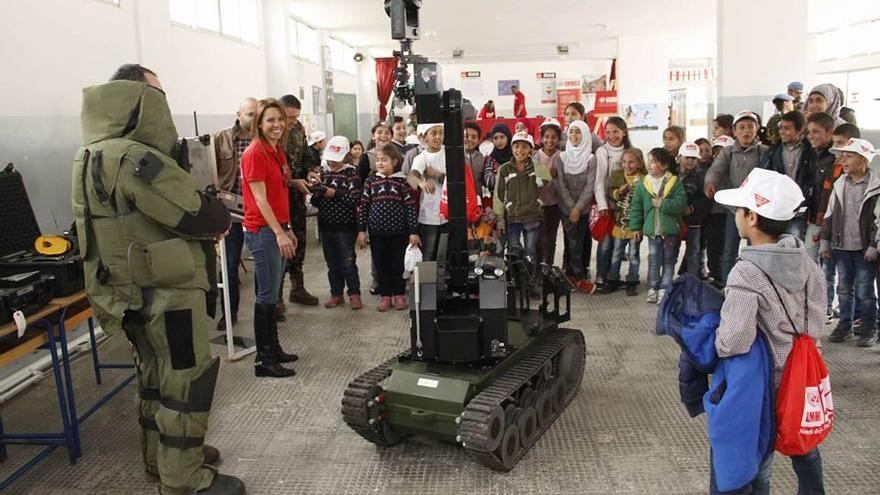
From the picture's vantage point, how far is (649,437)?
3066 millimetres

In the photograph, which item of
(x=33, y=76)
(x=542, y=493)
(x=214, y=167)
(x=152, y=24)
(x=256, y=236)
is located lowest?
(x=542, y=493)

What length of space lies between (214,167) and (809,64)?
15.1 meters

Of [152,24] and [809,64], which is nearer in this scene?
[152,24]

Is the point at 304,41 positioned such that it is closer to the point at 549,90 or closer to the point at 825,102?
the point at 825,102

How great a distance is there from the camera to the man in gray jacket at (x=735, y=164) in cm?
489

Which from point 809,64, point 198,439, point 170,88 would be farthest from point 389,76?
point 198,439

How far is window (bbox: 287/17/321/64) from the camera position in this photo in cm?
1091

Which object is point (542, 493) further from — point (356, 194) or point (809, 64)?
point (809, 64)

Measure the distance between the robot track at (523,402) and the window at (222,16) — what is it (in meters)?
4.94

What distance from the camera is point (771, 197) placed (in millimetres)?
1987

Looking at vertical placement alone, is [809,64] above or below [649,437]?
above

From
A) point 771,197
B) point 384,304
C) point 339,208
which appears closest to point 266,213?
point 339,208

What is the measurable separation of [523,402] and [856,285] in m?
2.54

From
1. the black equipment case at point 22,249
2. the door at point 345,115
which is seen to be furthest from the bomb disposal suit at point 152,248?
the door at point 345,115
